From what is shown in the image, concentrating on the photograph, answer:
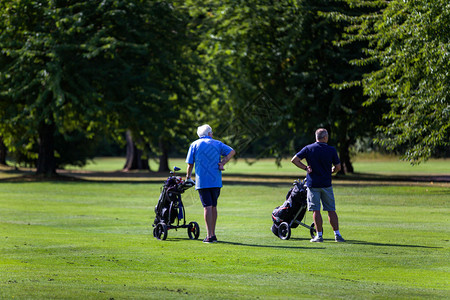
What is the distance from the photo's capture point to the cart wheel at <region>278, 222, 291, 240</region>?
1498 centimetres

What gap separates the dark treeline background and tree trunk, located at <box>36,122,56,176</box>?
0.20 feet

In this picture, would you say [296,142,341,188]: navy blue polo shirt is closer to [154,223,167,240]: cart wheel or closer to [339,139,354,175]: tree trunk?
[154,223,167,240]: cart wheel

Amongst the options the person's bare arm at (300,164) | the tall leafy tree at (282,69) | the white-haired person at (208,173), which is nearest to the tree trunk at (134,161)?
the tall leafy tree at (282,69)

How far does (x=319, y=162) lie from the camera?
46.9 feet

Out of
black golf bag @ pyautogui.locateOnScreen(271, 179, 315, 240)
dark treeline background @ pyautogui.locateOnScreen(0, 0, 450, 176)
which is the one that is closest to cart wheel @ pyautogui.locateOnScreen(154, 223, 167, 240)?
black golf bag @ pyautogui.locateOnScreen(271, 179, 315, 240)

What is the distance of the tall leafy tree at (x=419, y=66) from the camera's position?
2481cm

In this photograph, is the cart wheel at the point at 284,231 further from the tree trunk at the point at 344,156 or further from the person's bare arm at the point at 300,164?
the tree trunk at the point at 344,156

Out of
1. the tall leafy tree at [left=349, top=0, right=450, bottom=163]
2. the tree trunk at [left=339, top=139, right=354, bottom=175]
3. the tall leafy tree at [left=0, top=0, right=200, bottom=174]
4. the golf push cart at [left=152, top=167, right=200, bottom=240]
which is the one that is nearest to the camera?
the golf push cart at [left=152, top=167, right=200, bottom=240]

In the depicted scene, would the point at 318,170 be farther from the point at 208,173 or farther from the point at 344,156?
the point at 344,156

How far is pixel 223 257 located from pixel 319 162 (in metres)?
2.91

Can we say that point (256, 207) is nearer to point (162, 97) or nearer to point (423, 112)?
point (423, 112)

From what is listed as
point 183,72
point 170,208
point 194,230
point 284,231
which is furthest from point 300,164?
point 183,72

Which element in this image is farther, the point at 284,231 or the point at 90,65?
the point at 90,65

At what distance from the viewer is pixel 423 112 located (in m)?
27.9
